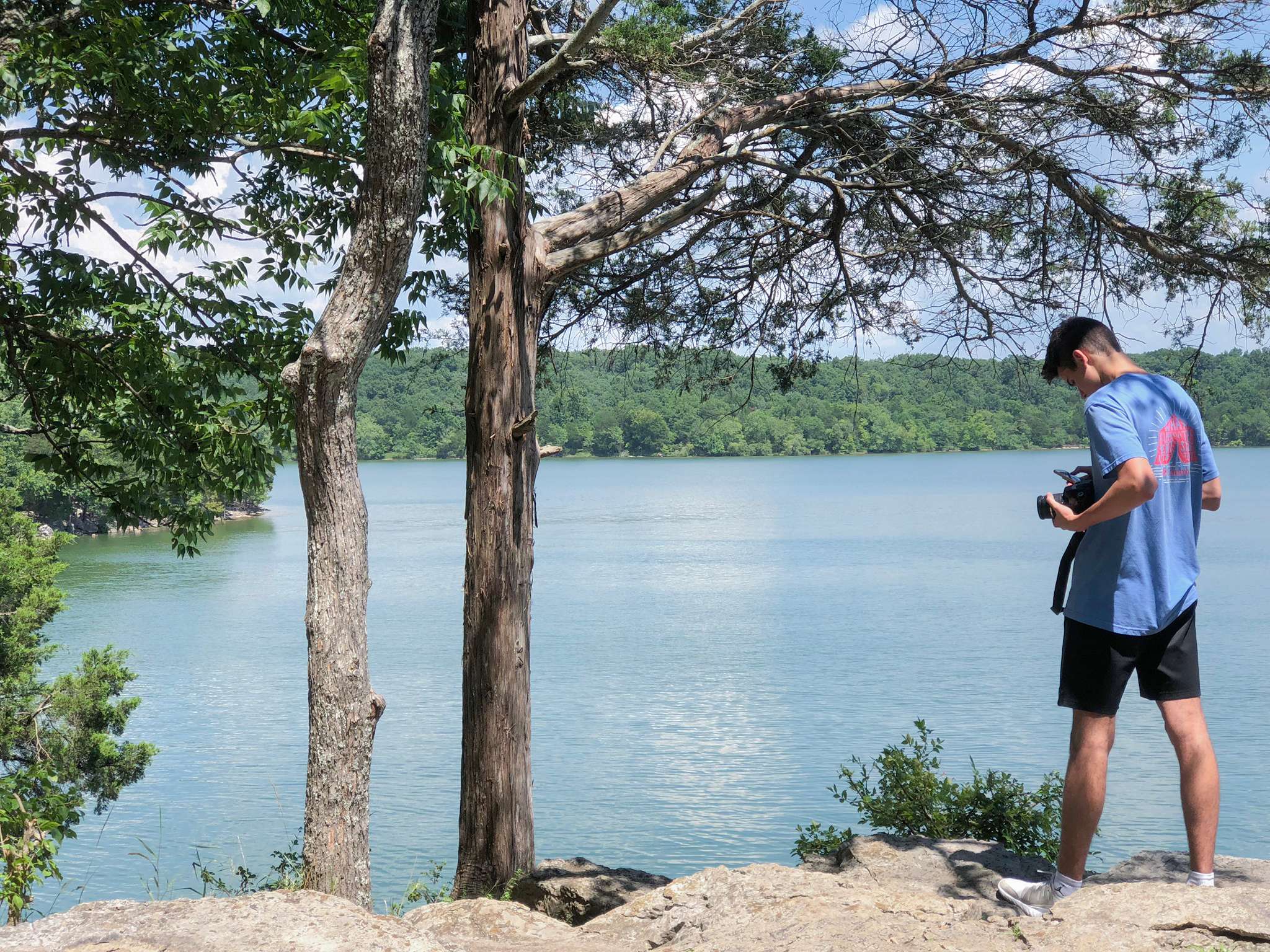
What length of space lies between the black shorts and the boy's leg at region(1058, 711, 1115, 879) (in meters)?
0.05

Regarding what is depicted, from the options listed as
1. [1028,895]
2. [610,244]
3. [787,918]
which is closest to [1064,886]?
[1028,895]

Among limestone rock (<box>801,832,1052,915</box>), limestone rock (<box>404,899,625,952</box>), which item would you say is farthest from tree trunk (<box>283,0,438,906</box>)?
limestone rock (<box>801,832,1052,915</box>)

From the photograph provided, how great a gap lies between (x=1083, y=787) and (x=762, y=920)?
0.98 m

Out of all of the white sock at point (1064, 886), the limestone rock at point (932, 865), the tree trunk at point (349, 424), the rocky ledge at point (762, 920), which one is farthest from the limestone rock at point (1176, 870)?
the tree trunk at point (349, 424)

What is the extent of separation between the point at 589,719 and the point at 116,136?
10.7 metres

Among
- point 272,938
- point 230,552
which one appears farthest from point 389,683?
point 230,552

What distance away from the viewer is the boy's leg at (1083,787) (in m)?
3.08

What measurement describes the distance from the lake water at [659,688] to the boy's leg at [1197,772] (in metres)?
4.23

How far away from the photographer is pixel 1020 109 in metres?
5.88

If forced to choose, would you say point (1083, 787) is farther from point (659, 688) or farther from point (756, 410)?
point (756, 410)

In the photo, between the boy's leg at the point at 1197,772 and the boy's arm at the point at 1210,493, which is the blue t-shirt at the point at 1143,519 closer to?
the boy's arm at the point at 1210,493

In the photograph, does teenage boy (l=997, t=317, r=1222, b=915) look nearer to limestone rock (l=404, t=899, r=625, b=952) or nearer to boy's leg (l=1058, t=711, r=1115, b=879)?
boy's leg (l=1058, t=711, r=1115, b=879)

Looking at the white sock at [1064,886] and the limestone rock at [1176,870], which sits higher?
the white sock at [1064,886]

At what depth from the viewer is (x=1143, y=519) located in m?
3.07
